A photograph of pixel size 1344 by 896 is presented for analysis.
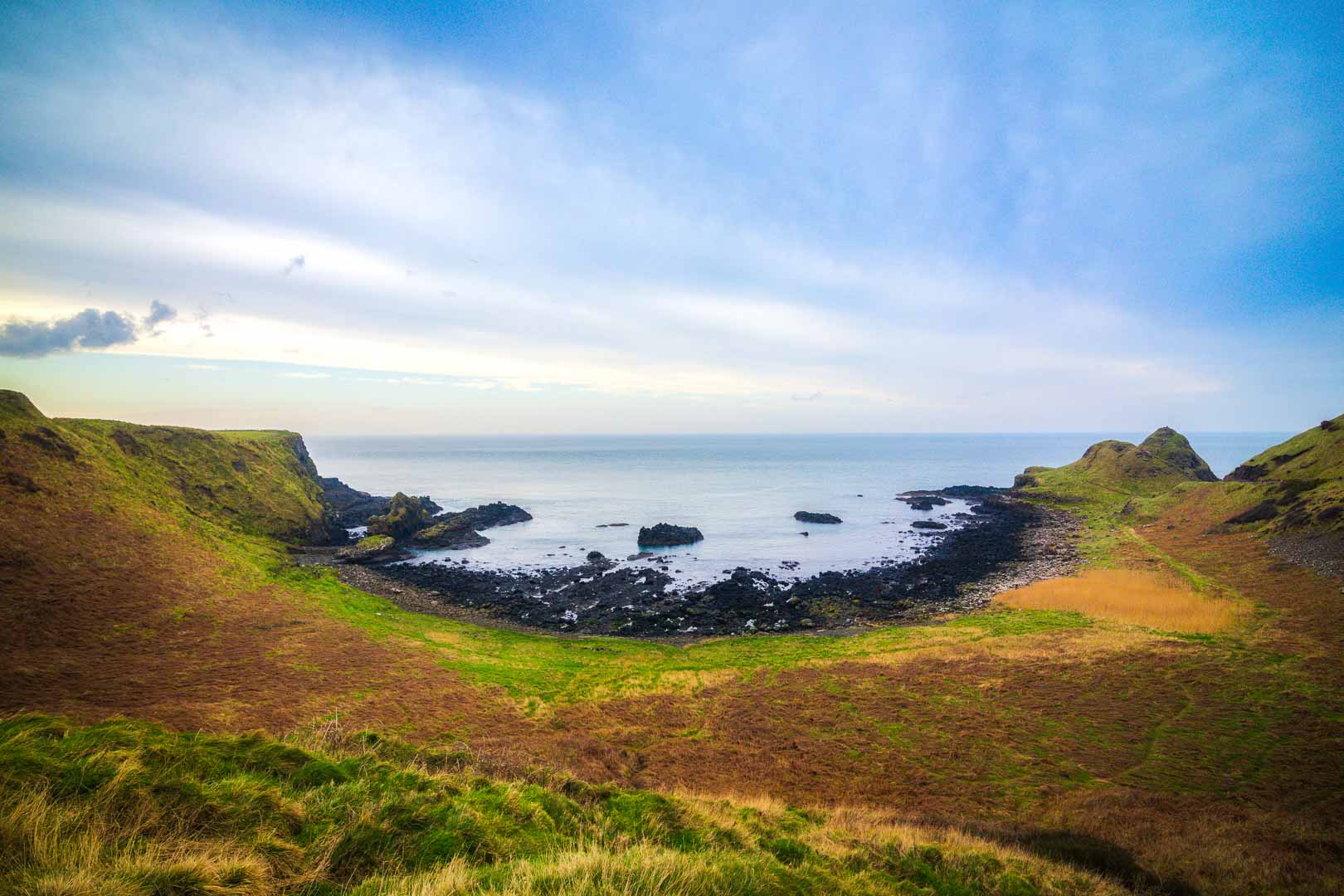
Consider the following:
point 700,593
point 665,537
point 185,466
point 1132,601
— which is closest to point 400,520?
point 185,466

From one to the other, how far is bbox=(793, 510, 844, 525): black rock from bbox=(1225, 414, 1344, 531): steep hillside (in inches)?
1561

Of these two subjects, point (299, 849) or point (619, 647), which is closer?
point (299, 849)

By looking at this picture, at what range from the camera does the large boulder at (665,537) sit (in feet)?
189

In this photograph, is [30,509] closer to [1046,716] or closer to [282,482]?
[282,482]

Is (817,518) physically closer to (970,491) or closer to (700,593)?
(700,593)

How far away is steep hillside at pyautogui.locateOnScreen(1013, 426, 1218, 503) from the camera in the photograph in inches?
3214

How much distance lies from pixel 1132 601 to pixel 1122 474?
71329mm

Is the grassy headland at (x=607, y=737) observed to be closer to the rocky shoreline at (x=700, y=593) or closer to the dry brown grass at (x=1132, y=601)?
the dry brown grass at (x=1132, y=601)

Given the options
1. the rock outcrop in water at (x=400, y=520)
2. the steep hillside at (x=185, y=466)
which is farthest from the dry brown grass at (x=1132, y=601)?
the steep hillside at (x=185, y=466)

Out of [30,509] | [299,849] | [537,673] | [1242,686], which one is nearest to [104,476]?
[30,509]

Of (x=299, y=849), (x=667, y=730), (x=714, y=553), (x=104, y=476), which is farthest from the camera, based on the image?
(x=714, y=553)

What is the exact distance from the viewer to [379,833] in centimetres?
655

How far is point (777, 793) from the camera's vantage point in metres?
13.6

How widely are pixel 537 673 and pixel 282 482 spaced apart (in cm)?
4969
